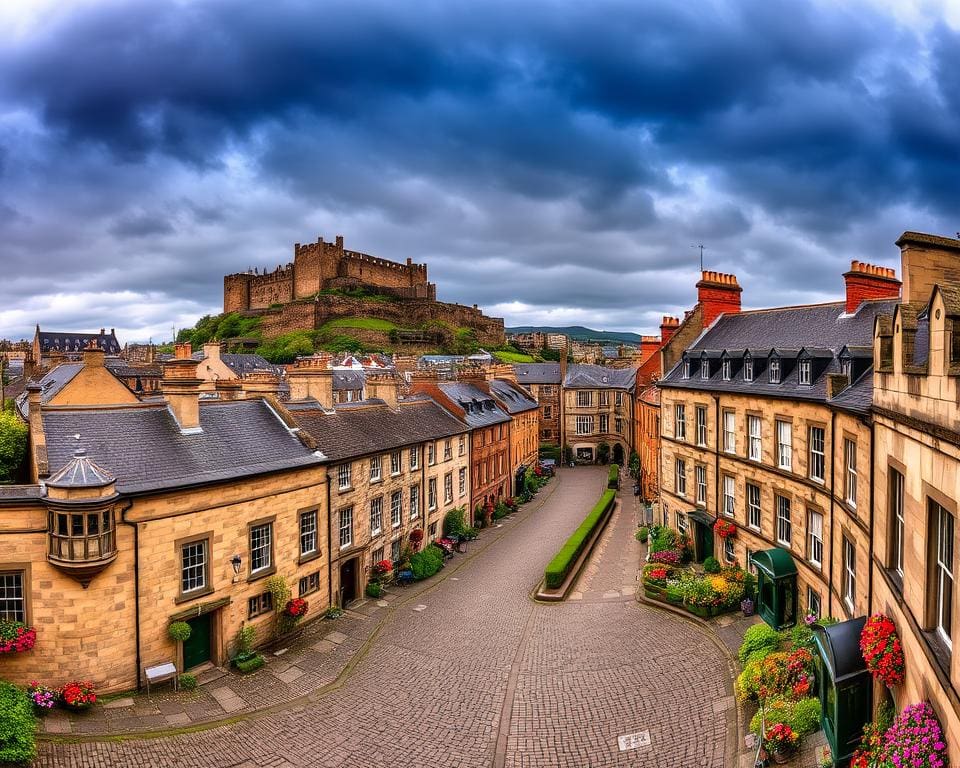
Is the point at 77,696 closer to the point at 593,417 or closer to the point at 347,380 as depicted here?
the point at 347,380

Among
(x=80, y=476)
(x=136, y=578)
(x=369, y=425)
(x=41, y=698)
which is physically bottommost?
(x=41, y=698)

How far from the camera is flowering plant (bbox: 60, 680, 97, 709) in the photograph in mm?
14336

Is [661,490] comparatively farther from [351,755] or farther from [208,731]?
[208,731]

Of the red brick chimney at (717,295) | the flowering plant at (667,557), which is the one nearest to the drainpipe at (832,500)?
the flowering plant at (667,557)

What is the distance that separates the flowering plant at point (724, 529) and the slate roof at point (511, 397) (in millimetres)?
23442

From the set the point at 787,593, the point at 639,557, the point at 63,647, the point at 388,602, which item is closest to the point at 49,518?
the point at 63,647

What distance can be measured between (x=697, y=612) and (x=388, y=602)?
12.4 m

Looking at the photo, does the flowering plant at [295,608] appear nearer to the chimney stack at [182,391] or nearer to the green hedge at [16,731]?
the chimney stack at [182,391]

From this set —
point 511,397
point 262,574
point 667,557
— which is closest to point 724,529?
point 667,557

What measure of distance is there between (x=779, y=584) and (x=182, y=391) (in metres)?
21.5

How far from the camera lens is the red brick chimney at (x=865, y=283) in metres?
22.5

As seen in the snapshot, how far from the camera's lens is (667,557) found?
26109 mm

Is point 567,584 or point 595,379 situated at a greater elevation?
point 595,379

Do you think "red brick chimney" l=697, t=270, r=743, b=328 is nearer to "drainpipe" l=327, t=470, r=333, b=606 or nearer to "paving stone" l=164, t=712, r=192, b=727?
"drainpipe" l=327, t=470, r=333, b=606
